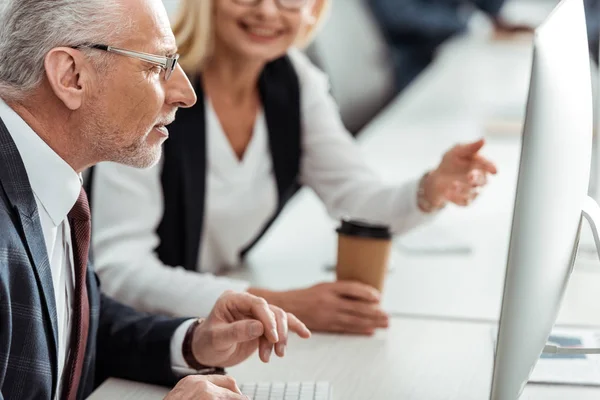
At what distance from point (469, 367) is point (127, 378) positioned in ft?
1.72

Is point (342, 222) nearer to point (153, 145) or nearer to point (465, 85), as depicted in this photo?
point (153, 145)

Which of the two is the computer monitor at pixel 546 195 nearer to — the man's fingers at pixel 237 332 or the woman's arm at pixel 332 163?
the man's fingers at pixel 237 332

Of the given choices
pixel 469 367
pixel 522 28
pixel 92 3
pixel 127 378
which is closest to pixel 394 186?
pixel 469 367

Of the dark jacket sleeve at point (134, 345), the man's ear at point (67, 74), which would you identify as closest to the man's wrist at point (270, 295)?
the dark jacket sleeve at point (134, 345)

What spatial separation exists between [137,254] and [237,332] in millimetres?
507

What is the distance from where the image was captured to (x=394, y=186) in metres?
1.98

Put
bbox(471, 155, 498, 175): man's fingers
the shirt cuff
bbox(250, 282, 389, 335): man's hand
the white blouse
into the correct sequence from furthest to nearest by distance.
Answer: the white blouse, bbox(471, 155, 498, 175): man's fingers, bbox(250, 282, 389, 335): man's hand, the shirt cuff

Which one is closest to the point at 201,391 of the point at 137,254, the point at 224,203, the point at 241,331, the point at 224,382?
the point at 224,382

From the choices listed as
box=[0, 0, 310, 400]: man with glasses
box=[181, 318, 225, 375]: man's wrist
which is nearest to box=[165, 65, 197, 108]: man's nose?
box=[0, 0, 310, 400]: man with glasses

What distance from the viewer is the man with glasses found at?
1.14m

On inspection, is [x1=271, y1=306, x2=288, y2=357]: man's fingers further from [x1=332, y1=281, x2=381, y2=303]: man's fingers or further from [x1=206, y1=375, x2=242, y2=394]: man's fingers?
[x1=332, y1=281, x2=381, y2=303]: man's fingers

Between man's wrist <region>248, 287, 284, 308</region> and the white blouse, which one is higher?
the white blouse

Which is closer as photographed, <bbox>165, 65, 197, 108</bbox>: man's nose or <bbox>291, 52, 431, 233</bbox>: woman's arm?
<bbox>165, 65, 197, 108</bbox>: man's nose

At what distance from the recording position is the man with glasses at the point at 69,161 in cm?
114
